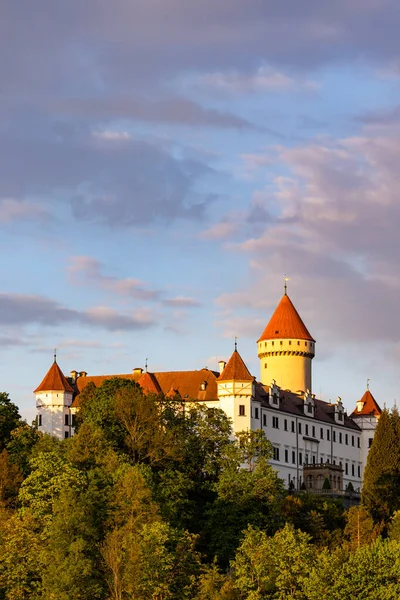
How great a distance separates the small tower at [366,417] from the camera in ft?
517

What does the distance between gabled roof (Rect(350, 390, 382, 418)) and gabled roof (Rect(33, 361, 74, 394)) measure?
104ft

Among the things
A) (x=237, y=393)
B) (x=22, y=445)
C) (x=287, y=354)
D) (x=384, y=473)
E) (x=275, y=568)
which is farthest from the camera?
(x=287, y=354)

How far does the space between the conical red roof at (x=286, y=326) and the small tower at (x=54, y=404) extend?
77.0ft

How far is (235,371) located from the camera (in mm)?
137125

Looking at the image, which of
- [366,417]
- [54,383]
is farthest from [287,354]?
[54,383]

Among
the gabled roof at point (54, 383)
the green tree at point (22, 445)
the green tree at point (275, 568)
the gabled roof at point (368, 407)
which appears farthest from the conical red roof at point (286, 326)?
the green tree at point (275, 568)

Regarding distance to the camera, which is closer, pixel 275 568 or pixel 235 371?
pixel 275 568

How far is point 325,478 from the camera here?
141875mm

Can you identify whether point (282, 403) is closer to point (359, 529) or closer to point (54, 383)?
point (54, 383)

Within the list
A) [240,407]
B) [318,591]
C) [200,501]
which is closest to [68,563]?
[318,591]

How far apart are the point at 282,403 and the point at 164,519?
43.4m

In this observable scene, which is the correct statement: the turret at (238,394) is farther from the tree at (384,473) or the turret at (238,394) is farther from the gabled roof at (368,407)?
the gabled roof at (368,407)

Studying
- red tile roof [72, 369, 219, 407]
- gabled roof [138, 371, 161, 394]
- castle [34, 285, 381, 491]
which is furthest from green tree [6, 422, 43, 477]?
gabled roof [138, 371, 161, 394]

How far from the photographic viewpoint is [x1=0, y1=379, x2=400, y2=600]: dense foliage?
89.9m
